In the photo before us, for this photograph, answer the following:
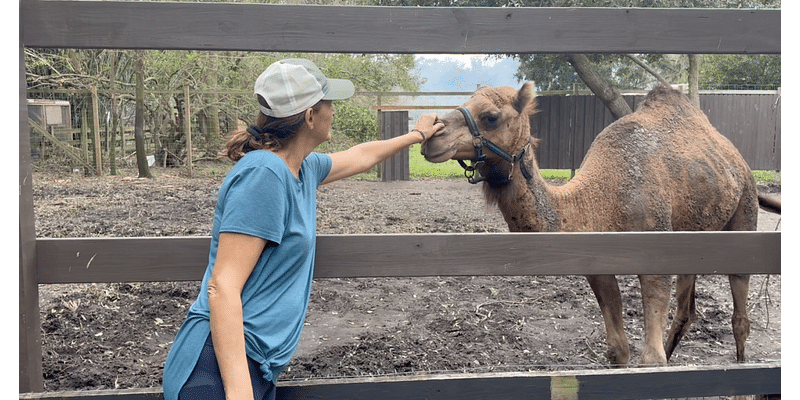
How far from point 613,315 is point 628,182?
3.03 ft

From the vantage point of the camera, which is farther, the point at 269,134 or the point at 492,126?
the point at 492,126

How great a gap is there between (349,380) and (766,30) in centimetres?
229

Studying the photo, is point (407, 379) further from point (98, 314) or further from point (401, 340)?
point (98, 314)

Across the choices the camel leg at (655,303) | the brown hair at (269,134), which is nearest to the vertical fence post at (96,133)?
the camel leg at (655,303)

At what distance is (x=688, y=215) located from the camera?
4.47m

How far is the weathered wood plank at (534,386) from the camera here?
2.35 meters

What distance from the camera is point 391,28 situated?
8.04 feet

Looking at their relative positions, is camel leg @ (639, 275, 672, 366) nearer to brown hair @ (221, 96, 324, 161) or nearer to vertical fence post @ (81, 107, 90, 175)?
brown hair @ (221, 96, 324, 161)

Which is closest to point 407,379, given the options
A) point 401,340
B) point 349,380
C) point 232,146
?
point 349,380

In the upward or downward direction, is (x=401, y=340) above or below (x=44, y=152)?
below

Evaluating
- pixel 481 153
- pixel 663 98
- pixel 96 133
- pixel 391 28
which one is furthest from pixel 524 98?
pixel 96 133

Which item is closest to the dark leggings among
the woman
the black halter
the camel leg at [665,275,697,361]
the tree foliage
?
the woman

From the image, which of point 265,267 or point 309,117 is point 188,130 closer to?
point 309,117

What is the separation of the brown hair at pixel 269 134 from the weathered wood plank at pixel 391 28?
1.83 ft
